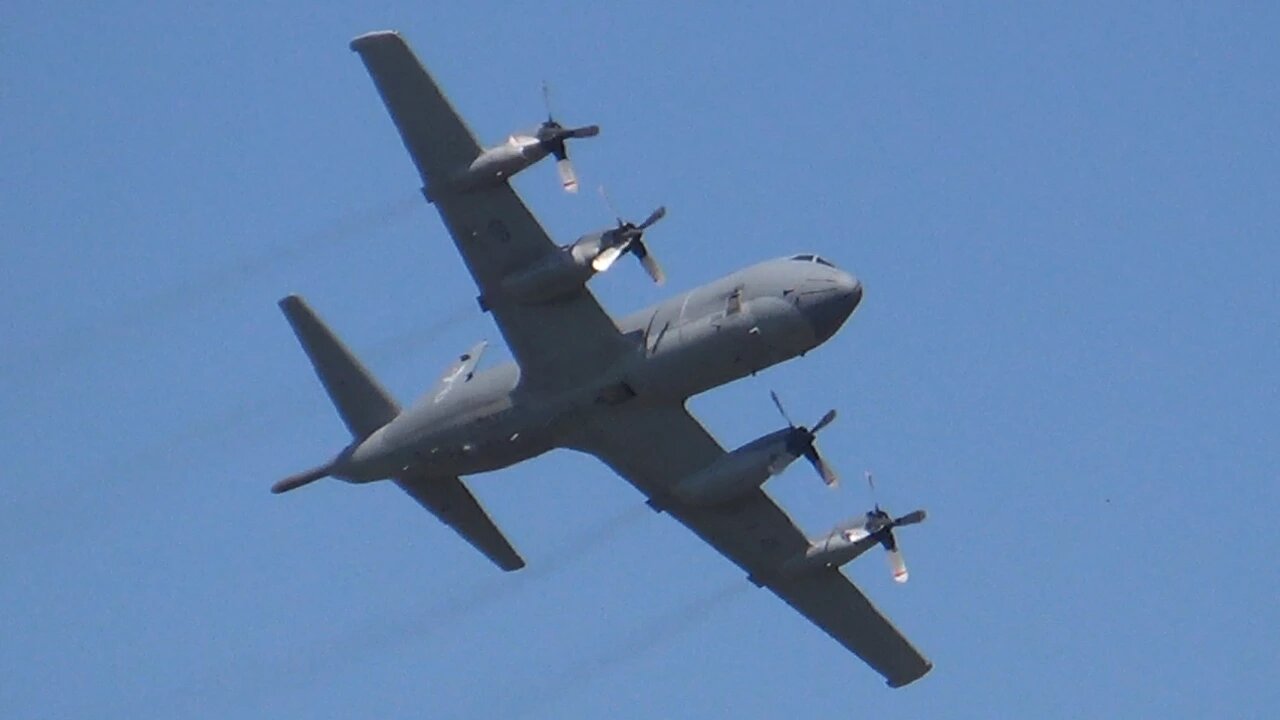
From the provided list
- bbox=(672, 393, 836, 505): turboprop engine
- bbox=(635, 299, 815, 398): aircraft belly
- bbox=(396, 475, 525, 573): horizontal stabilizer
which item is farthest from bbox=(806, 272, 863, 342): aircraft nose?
bbox=(396, 475, 525, 573): horizontal stabilizer

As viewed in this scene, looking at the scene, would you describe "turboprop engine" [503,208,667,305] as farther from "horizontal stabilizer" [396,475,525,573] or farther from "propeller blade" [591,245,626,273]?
"horizontal stabilizer" [396,475,525,573]

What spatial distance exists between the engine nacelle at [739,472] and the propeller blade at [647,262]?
5.07m

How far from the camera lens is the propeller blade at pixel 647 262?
57.4 m

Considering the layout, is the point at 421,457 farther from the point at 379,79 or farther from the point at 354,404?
the point at 379,79

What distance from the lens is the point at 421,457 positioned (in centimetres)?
6081

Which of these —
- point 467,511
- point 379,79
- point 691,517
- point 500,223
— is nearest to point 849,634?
point 691,517

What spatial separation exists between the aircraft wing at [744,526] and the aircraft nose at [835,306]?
5368mm

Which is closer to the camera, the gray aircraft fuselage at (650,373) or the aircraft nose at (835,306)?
the aircraft nose at (835,306)

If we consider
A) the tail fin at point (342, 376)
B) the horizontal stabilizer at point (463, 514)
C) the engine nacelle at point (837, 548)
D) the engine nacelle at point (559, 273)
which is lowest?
the engine nacelle at point (837, 548)

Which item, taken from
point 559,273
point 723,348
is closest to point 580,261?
point 559,273

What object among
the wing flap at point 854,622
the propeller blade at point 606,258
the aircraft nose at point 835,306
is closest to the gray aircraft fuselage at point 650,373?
the aircraft nose at point 835,306

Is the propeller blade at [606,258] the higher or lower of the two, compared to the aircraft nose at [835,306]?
higher

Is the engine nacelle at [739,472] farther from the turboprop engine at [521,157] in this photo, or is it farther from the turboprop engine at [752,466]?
the turboprop engine at [521,157]

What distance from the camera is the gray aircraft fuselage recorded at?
184 ft
